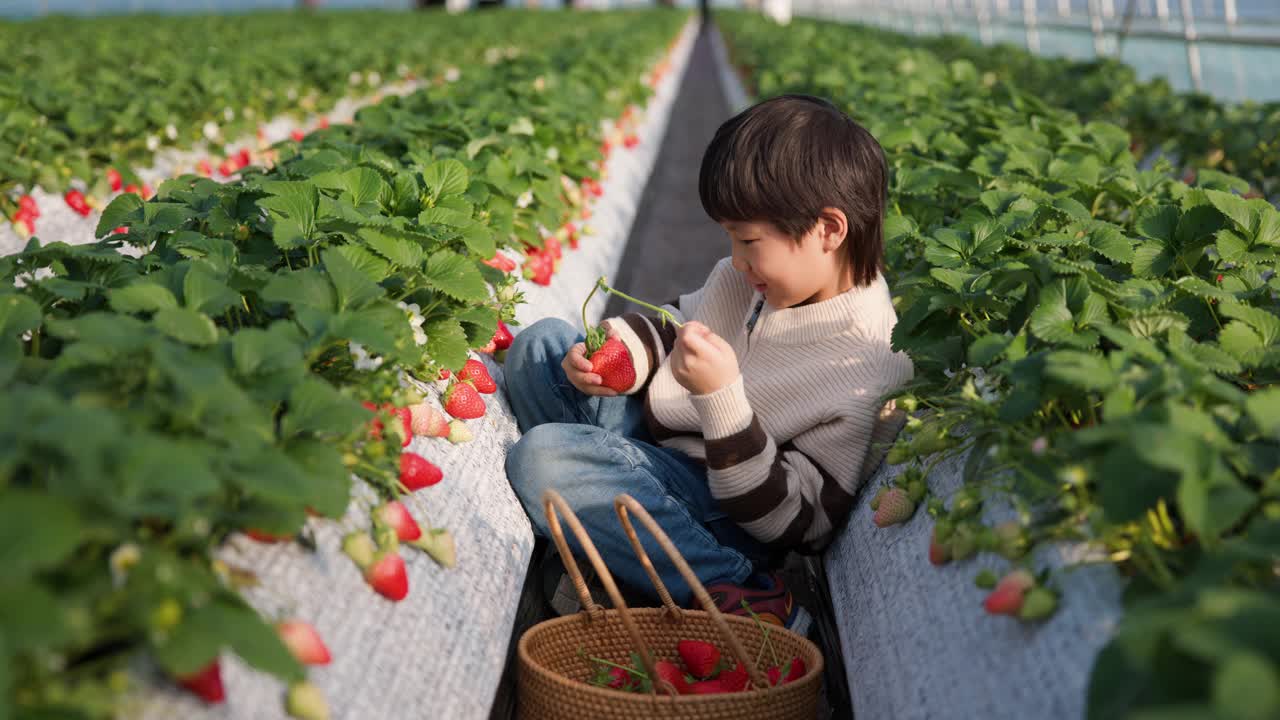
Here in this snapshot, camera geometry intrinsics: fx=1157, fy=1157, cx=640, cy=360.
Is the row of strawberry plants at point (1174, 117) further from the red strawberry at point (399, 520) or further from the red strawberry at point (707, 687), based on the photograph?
the red strawberry at point (399, 520)

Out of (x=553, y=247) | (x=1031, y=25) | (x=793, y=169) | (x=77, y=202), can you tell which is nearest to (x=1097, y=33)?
(x=1031, y=25)

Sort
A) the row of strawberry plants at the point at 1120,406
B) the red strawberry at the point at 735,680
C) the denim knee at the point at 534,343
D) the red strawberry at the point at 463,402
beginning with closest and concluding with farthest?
1. the row of strawberry plants at the point at 1120,406
2. the red strawberry at the point at 735,680
3. the red strawberry at the point at 463,402
4. the denim knee at the point at 534,343

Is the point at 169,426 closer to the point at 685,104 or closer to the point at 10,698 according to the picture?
the point at 10,698

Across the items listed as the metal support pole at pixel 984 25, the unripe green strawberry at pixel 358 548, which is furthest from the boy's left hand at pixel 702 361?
the metal support pole at pixel 984 25

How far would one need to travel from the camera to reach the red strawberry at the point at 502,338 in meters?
2.62

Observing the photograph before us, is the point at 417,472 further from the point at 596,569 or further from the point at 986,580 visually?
the point at 986,580

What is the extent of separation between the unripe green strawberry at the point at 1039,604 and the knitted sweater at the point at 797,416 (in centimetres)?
73

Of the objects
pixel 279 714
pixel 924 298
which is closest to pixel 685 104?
pixel 924 298

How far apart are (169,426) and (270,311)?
0.56 metres

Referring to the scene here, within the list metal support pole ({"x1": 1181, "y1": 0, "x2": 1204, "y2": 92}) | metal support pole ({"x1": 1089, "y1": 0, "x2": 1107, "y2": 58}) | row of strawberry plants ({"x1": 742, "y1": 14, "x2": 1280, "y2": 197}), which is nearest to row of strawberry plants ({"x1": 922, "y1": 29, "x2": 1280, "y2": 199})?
row of strawberry plants ({"x1": 742, "y1": 14, "x2": 1280, "y2": 197})

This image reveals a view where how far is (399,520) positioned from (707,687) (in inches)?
24.7

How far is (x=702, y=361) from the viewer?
6.38ft

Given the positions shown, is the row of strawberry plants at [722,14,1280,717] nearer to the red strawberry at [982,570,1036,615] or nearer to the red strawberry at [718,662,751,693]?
the red strawberry at [982,570,1036,615]

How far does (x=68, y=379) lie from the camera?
132 centimetres
